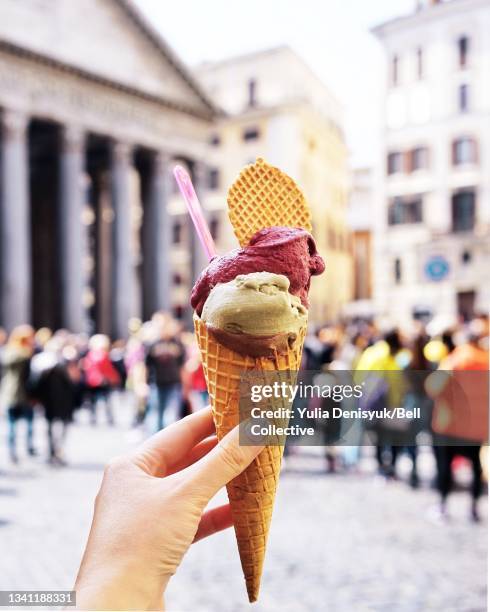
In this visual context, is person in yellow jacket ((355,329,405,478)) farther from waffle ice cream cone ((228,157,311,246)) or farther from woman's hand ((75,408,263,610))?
woman's hand ((75,408,263,610))

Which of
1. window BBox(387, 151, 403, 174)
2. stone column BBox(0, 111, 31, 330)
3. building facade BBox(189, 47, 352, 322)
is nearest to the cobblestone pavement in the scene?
building facade BBox(189, 47, 352, 322)

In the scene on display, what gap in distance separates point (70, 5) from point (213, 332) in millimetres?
17991

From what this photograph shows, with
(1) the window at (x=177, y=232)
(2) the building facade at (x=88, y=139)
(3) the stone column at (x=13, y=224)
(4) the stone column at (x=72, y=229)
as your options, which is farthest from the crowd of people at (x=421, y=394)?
(1) the window at (x=177, y=232)

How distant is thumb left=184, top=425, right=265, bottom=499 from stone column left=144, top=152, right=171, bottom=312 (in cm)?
1914

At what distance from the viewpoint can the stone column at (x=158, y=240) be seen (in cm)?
2077

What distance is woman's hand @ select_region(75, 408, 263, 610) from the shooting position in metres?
1.58

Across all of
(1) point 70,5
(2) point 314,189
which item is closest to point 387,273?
(2) point 314,189

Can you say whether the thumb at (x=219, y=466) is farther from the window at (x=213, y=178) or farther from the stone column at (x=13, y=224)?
the window at (x=213, y=178)

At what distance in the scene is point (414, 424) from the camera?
2445mm

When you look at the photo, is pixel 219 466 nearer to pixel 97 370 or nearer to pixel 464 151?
pixel 97 370

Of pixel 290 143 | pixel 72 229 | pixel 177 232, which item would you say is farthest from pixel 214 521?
pixel 177 232

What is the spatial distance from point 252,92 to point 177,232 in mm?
7075

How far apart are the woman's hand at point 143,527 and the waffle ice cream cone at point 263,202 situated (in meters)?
0.59

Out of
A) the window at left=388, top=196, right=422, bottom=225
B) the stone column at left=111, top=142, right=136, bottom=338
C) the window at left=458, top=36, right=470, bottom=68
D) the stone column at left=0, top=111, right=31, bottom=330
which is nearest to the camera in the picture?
the window at left=458, top=36, right=470, bottom=68
